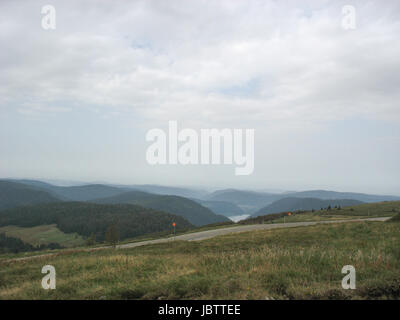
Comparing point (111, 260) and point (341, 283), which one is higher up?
point (341, 283)

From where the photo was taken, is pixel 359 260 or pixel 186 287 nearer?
pixel 186 287

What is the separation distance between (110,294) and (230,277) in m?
Answer: 3.71

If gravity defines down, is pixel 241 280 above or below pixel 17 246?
above

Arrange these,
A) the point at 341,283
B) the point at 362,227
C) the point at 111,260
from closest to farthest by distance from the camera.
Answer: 1. the point at 341,283
2. the point at 111,260
3. the point at 362,227

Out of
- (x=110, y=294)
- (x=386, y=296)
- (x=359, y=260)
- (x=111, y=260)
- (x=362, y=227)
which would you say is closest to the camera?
(x=386, y=296)

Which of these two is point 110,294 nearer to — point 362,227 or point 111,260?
point 111,260

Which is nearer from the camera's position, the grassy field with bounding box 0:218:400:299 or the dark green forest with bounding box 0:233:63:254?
the grassy field with bounding box 0:218:400:299

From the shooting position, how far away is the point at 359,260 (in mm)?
8898

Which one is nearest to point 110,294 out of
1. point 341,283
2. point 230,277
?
point 230,277

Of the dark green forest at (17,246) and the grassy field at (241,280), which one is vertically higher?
the grassy field at (241,280)

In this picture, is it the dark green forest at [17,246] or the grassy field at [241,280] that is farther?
the dark green forest at [17,246]

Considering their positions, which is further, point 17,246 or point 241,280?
point 17,246

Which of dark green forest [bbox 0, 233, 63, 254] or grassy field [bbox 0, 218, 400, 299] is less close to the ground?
grassy field [bbox 0, 218, 400, 299]
